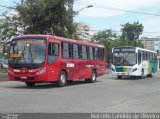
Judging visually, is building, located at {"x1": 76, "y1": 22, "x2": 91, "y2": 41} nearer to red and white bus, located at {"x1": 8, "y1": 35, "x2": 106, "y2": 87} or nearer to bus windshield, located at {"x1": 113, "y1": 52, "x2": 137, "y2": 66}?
bus windshield, located at {"x1": 113, "y1": 52, "x2": 137, "y2": 66}

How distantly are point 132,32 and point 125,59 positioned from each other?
58622mm

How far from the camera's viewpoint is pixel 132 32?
9506 cm

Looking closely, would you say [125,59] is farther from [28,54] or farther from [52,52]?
[28,54]

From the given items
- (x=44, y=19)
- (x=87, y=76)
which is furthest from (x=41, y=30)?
(x=87, y=76)

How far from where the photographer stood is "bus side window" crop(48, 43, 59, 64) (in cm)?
2305

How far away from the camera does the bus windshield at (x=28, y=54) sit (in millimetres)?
22641

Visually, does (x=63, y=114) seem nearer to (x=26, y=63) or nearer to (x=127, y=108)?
(x=127, y=108)

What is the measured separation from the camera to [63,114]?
1251 cm

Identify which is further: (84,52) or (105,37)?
(105,37)

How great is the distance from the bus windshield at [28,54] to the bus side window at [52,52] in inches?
16.9

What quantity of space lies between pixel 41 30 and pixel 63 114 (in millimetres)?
30535

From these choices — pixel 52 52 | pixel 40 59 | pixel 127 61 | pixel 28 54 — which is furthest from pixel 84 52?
pixel 127 61

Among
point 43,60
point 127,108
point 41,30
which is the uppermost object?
point 41,30

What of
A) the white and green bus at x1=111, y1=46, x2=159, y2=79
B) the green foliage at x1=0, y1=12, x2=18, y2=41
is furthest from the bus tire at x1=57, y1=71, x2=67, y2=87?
the green foliage at x1=0, y1=12, x2=18, y2=41
